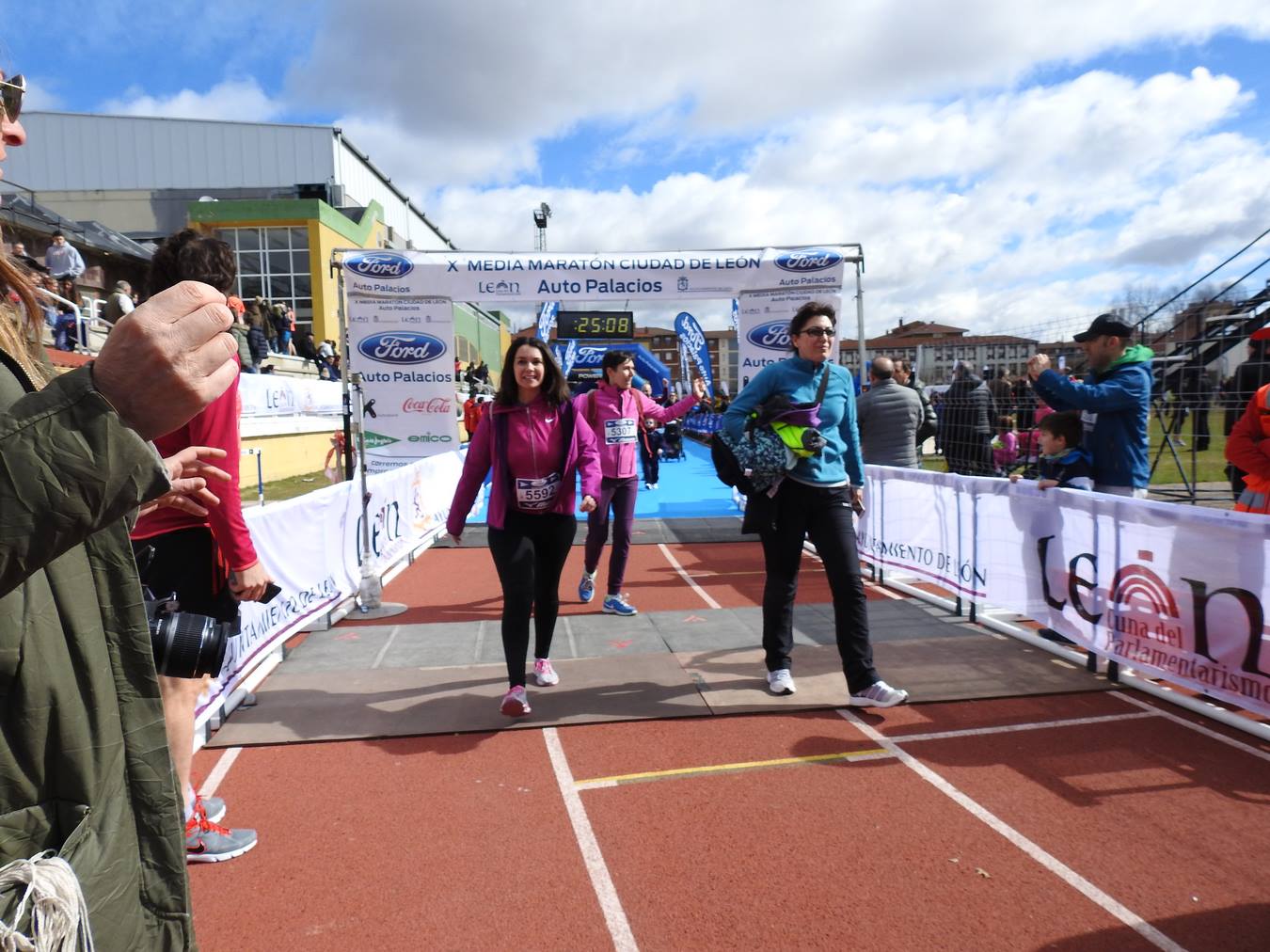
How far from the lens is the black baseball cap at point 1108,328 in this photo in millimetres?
4512

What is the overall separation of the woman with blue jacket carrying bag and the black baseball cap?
5.09 feet

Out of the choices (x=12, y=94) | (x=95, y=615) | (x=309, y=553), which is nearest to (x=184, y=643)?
(x=95, y=615)

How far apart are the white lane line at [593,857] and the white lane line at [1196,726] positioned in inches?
120

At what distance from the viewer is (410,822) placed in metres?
3.13

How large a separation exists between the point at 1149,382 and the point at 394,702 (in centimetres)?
476

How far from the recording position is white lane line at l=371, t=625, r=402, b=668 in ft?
16.8

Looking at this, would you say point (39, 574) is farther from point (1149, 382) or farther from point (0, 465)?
point (1149, 382)

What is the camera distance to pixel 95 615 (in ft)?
3.18

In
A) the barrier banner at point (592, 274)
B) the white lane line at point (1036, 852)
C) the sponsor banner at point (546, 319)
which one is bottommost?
the white lane line at point (1036, 852)

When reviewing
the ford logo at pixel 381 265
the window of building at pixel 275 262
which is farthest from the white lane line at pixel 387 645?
the window of building at pixel 275 262

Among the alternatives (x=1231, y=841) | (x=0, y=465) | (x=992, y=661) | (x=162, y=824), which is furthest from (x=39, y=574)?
(x=992, y=661)

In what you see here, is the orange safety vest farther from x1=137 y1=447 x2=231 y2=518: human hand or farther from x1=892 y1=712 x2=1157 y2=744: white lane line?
x1=137 y1=447 x2=231 y2=518: human hand

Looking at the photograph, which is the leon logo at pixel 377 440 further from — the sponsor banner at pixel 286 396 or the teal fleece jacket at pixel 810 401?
the teal fleece jacket at pixel 810 401

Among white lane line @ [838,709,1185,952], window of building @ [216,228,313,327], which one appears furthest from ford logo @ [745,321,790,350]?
window of building @ [216,228,313,327]
